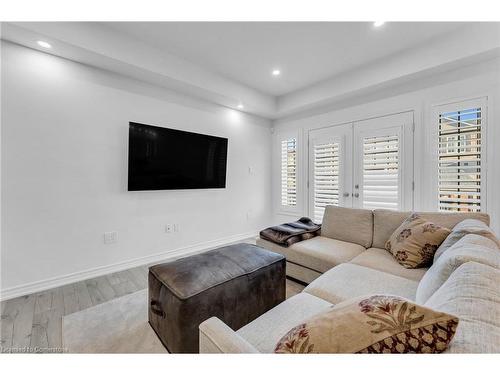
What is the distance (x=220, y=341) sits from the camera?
0.75 m

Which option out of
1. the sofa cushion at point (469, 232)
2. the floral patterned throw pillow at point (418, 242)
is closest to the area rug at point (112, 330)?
the floral patterned throw pillow at point (418, 242)

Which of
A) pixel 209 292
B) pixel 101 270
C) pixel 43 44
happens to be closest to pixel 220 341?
pixel 209 292

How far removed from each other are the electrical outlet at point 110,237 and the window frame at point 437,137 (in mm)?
3916

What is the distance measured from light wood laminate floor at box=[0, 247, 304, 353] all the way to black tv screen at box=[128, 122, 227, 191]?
1.08 m

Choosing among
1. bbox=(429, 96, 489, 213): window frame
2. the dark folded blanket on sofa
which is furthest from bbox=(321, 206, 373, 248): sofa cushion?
bbox=(429, 96, 489, 213): window frame

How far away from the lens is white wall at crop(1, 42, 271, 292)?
6.88 ft

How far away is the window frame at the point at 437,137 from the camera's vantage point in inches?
93.6

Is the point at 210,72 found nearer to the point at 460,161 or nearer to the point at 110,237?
the point at 110,237

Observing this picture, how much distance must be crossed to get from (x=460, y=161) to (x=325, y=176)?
5.50ft

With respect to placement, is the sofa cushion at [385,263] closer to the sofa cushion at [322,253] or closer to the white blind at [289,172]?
the sofa cushion at [322,253]

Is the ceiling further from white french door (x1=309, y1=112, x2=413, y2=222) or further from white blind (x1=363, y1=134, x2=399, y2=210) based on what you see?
white blind (x1=363, y1=134, x2=399, y2=210)

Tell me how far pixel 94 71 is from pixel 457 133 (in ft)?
13.9

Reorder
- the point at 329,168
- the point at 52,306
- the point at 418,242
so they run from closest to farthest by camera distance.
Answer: the point at 418,242 < the point at 52,306 < the point at 329,168
